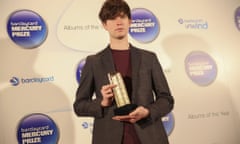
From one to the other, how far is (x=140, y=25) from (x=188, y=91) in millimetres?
545

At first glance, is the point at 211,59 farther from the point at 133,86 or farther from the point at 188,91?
the point at 133,86

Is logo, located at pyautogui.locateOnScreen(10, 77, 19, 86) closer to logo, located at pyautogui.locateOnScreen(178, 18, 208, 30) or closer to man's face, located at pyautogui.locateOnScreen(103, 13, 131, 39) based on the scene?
man's face, located at pyautogui.locateOnScreen(103, 13, 131, 39)

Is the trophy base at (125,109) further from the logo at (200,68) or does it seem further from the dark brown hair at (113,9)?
the logo at (200,68)

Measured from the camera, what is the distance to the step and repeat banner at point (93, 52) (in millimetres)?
1900

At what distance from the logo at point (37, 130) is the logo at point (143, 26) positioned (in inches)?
29.5

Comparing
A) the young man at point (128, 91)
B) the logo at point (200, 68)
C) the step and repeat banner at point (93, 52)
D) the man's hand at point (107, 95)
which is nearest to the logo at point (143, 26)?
the step and repeat banner at point (93, 52)

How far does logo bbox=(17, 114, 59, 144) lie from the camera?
1885 millimetres

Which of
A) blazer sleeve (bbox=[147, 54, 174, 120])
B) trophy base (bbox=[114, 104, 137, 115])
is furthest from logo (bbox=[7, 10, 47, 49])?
trophy base (bbox=[114, 104, 137, 115])

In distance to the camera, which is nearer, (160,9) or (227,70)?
(160,9)

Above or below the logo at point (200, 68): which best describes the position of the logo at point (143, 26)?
above

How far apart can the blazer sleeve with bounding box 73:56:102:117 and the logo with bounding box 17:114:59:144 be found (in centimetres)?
58

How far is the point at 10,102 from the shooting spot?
187 centimetres

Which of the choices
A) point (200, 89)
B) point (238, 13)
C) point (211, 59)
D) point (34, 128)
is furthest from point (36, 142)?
point (238, 13)

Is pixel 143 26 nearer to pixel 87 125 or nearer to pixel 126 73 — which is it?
pixel 87 125
